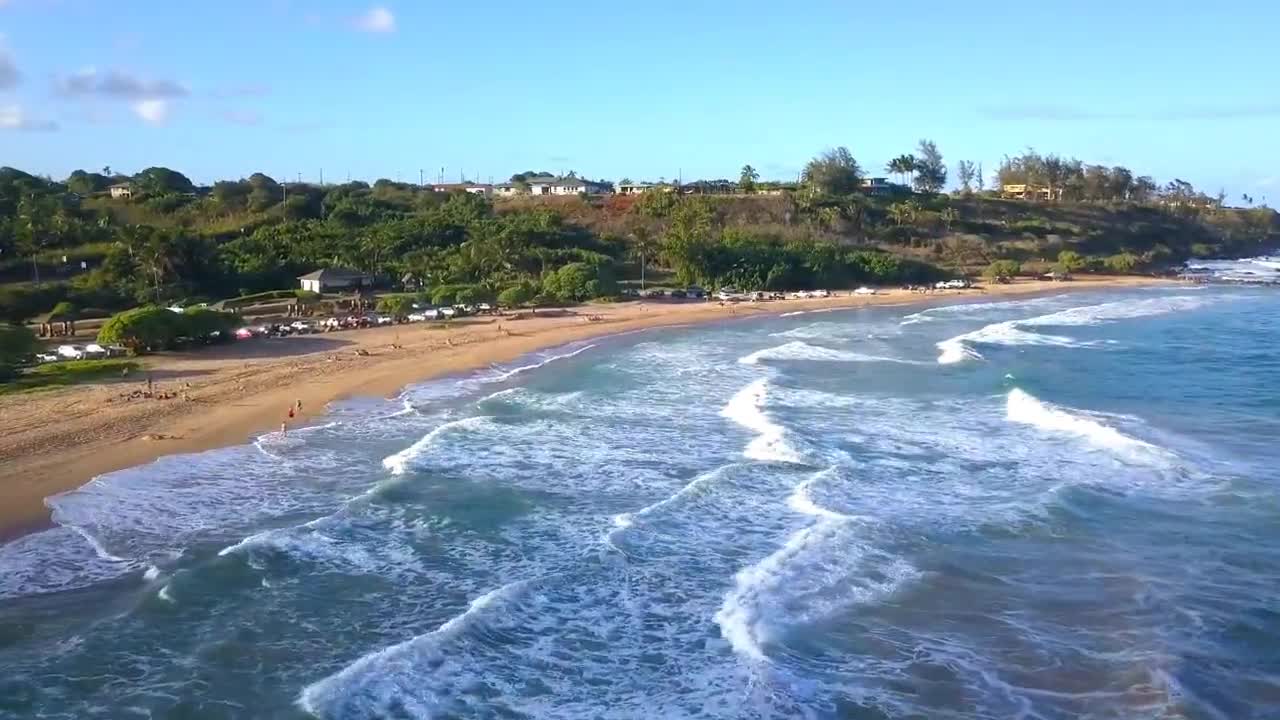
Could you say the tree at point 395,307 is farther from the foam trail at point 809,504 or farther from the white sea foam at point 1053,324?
the foam trail at point 809,504

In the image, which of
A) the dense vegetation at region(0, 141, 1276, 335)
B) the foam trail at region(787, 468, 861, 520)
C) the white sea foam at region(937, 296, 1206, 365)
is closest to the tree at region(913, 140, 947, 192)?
the dense vegetation at region(0, 141, 1276, 335)

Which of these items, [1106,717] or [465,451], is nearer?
[1106,717]

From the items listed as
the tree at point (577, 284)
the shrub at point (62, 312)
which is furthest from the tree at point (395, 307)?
the shrub at point (62, 312)

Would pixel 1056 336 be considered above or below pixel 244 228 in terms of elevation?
below

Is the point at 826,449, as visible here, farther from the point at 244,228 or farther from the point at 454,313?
the point at 244,228

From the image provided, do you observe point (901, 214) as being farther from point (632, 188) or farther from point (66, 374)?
point (66, 374)

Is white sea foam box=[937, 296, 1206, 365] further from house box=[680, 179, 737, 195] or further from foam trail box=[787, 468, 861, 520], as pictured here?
house box=[680, 179, 737, 195]

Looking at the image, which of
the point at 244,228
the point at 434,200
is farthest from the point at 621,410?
the point at 434,200
